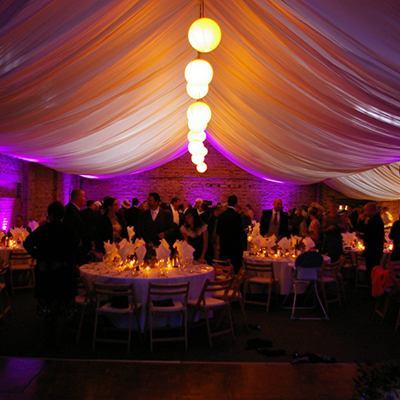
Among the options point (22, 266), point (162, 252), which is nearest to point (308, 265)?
point (162, 252)

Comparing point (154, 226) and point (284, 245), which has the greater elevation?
point (154, 226)

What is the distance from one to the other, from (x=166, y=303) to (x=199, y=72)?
2.78 m

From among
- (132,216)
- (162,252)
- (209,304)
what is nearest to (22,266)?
(132,216)

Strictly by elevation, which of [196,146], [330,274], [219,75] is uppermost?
[219,75]

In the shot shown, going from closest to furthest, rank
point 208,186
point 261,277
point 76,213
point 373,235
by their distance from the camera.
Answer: point 76,213
point 261,277
point 373,235
point 208,186

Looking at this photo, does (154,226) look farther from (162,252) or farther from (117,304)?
(117,304)

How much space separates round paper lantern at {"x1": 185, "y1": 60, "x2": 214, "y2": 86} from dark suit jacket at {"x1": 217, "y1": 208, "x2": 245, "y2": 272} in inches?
101

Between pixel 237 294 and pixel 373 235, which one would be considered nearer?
pixel 237 294

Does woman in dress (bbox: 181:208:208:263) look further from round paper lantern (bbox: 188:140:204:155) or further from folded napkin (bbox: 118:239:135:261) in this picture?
round paper lantern (bbox: 188:140:204:155)

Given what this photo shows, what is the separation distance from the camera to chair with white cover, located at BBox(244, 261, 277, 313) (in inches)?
241

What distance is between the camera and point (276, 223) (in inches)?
341

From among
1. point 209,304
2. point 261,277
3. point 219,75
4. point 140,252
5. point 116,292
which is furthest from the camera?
point 219,75

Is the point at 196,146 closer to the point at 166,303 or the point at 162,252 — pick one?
the point at 162,252

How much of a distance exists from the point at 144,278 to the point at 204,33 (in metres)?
2.79
